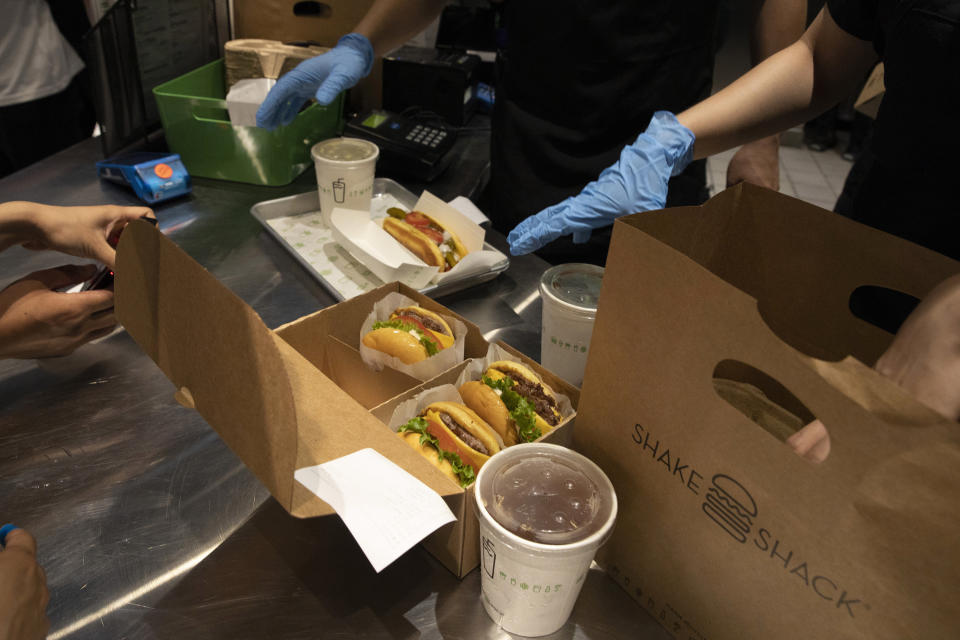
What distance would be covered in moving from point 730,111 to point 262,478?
4.09ft

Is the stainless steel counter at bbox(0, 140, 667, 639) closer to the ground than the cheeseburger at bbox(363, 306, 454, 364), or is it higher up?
closer to the ground

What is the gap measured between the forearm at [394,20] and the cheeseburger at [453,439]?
1.49 meters

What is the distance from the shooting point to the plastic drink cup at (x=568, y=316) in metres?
1.05

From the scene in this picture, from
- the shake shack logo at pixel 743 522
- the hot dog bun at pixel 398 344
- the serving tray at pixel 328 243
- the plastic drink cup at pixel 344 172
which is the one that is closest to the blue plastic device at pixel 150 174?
the serving tray at pixel 328 243

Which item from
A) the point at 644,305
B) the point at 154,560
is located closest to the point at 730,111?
the point at 644,305

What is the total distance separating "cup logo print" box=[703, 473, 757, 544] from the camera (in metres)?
0.61

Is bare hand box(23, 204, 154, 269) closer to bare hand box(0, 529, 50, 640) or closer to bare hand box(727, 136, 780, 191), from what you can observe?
bare hand box(0, 529, 50, 640)

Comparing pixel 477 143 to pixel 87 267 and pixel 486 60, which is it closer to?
pixel 486 60

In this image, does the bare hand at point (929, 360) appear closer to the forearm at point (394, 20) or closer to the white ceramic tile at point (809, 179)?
the forearm at point (394, 20)

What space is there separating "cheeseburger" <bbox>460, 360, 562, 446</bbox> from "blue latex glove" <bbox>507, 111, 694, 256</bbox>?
41cm

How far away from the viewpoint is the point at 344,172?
1568 millimetres

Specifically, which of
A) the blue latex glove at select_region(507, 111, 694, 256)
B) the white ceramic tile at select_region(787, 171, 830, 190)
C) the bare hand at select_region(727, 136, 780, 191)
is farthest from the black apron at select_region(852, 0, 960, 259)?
the white ceramic tile at select_region(787, 171, 830, 190)

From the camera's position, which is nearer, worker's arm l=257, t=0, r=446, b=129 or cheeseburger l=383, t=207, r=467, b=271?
cheeseburger l=383, t=207, r=467, b=271

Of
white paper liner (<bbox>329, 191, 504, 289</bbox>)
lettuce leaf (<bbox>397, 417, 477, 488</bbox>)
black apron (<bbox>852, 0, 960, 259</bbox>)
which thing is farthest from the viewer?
white paper liner (<bbox>329, 191, 504, 289</bbox>)
